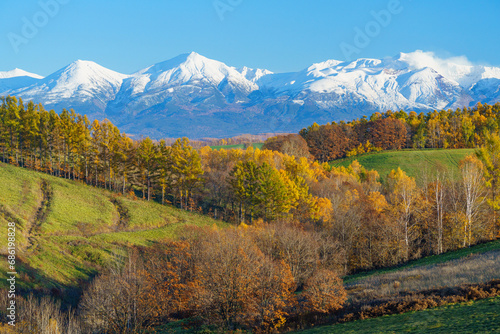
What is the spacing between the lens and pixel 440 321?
1664 cm

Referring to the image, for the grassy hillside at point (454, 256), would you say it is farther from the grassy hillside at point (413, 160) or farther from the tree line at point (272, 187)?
the grassy hillside at point (413, 160)

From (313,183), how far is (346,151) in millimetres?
55905

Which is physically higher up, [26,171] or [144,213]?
[26,171]

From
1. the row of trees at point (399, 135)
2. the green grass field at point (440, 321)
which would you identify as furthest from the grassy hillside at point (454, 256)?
the row of trees at point (399, 135)

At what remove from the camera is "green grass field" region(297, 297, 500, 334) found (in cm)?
1493

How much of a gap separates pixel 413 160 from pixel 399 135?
28.0m

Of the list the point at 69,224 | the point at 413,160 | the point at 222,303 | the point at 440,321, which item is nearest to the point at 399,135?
the point at 413,160

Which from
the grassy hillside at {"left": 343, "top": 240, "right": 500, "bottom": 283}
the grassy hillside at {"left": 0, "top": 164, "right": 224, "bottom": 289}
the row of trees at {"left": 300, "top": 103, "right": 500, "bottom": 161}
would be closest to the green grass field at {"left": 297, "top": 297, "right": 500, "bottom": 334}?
the grassy hillside at {"left": 343, "top": 240, "right": 500, "bottom": 283}

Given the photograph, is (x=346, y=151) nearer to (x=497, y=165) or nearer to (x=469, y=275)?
(x=497, y=165)

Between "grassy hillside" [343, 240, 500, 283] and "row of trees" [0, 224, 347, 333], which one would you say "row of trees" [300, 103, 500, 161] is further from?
"row of trees" [0, 224, 347, 333]

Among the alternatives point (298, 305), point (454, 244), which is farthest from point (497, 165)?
point (298, 305)

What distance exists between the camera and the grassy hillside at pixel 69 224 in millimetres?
39688

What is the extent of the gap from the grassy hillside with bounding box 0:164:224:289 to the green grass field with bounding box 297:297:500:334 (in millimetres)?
31559

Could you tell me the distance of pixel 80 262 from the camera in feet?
143
